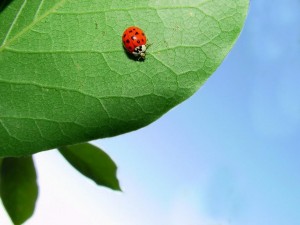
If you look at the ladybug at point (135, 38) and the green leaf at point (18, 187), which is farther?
the green leaf at point (18, 187)

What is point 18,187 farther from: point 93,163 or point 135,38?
point 135,38

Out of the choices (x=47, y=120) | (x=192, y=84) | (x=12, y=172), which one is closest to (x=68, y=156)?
(x=12, y=172)

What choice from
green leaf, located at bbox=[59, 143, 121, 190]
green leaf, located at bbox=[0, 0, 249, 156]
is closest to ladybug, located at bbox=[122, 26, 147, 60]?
green leaf, located at bbox=[0, 0, 249, 156]

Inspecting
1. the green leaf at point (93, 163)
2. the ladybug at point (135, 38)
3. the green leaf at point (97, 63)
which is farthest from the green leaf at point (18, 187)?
the ladybug at point (135, 38)

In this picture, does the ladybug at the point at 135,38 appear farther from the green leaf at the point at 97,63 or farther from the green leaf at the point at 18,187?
the green leaf at the point at 18,187

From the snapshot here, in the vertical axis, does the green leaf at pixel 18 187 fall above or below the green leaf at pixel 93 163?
below

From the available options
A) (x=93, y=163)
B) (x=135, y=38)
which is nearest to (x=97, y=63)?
(x=135, y=38)

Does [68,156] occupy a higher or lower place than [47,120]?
higher

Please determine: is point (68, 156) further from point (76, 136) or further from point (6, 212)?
point (76, 136)
